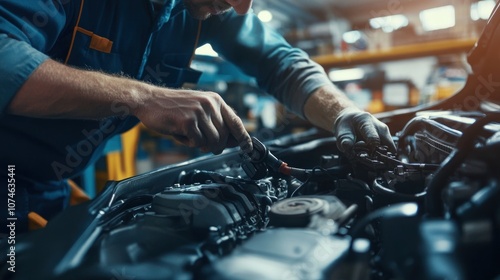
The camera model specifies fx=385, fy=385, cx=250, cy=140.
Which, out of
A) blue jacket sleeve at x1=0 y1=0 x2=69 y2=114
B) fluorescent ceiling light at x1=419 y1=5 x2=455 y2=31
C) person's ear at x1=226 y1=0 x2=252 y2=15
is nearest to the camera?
blue jacket sleeve at x1=0 y1=0 x2=69 y2=114

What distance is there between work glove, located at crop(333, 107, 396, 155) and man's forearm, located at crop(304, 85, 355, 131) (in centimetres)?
12

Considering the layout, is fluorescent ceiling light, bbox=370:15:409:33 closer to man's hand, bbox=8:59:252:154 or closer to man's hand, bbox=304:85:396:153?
man's hand, bbox=304:85:396:153

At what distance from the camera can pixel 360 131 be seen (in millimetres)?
1148

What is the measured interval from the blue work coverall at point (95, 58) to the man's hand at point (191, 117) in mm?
71

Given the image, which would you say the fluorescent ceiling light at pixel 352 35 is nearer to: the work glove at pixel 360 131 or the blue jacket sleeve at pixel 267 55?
A: the blue jacket sleeve at pixel 267 55

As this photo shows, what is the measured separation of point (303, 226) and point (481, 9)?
15.7ft

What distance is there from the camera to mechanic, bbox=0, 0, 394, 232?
85 cm

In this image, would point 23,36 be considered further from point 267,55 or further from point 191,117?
point 267,55

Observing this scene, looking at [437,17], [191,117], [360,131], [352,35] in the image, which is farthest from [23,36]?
[352,35]


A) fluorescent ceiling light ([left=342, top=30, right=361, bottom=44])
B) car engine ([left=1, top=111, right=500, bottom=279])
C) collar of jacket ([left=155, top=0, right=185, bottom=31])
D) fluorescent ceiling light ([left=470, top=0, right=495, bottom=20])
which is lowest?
fluorescent ceiling light ([left=342, top=30, right=361, bottom=44])

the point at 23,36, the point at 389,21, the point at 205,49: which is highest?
the point at 23,36

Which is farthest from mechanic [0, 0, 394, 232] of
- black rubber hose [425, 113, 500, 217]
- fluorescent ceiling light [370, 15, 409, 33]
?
fluorescent ceiling light [370, 15, 409, 33]

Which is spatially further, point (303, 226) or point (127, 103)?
point (127, 103)

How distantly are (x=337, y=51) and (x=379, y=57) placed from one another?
4.45ft
